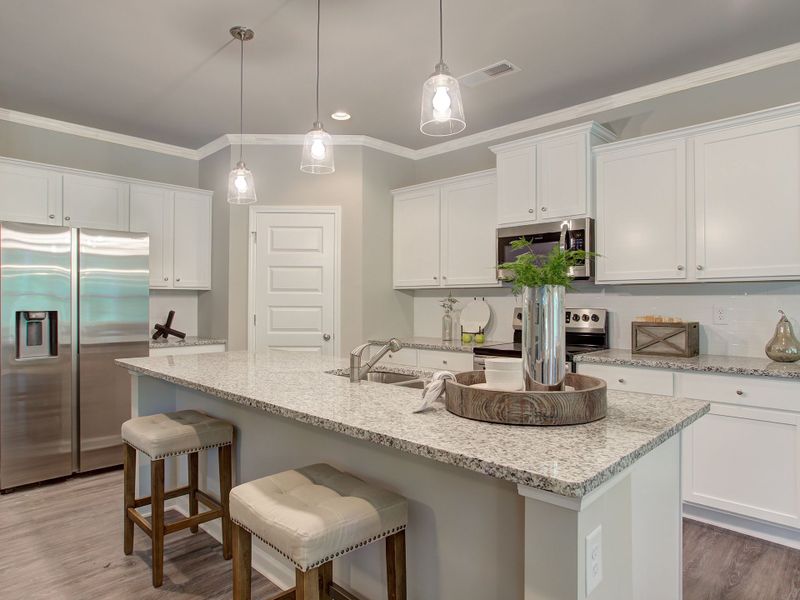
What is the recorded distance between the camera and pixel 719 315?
319 cm

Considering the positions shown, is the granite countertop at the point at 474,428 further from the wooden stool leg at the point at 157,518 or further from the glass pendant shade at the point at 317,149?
the glass pendant shade at the point at 317,149

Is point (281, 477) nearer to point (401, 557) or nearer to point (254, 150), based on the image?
point (401, 557)

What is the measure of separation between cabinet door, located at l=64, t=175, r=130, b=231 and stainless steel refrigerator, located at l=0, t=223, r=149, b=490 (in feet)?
1.78

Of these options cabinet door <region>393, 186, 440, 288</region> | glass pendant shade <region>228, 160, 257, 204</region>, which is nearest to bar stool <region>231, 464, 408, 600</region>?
glass pendant shade <region>228, 160, 257, 204</region>

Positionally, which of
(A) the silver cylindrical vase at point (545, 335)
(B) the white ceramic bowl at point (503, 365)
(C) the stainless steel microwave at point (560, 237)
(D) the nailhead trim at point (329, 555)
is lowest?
(D) the nailhead trim at point (329, 555)

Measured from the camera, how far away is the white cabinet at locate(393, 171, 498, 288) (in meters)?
4.12

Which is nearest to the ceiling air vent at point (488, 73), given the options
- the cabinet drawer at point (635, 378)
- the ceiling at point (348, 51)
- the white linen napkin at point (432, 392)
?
the ceiling at point (348, 51)

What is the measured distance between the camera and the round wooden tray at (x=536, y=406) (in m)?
1.31

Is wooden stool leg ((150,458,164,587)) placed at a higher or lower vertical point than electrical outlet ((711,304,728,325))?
lower

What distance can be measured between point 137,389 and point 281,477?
1596 mm

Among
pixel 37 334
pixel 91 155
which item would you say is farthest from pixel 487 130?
pixel 37 334

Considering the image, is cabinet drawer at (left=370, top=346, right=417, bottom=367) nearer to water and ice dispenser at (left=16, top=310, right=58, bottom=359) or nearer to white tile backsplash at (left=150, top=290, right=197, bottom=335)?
white tile backsplash at (left=150, top=290, right=197, bottom=335)

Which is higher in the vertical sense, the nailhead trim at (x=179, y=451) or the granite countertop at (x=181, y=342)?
the granite countertop at (x=181, y=342)

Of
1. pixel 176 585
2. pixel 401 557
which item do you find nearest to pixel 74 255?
pixel 176 585
